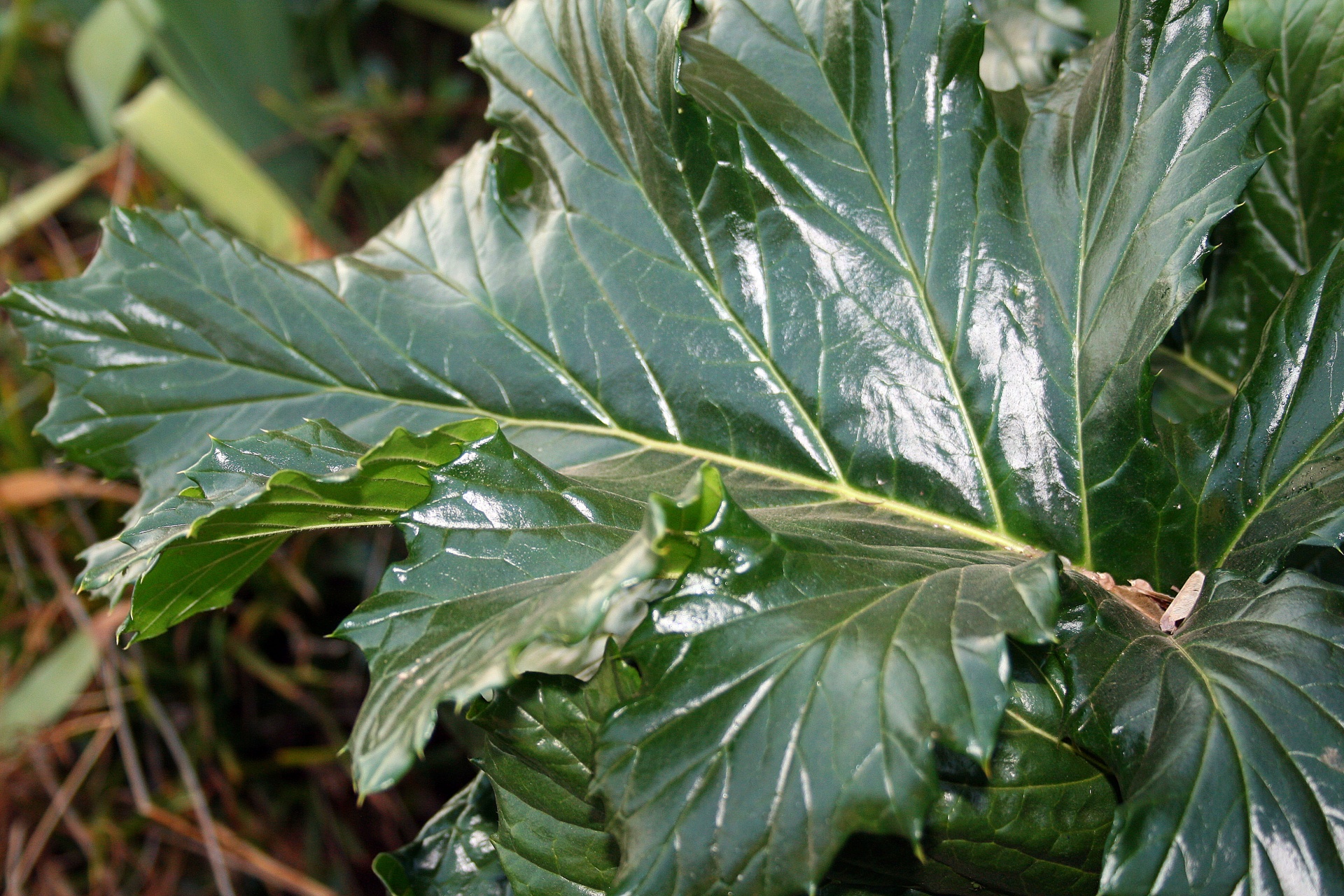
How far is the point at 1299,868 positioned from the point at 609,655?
34cm

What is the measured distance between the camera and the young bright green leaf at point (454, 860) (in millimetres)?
724

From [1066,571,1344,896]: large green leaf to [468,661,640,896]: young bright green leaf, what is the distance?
264mm

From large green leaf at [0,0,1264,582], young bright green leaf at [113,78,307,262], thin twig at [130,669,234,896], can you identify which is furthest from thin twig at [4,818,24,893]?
large green leaf at [0,0,1264,582]

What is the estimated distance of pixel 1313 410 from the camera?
625 millimetres

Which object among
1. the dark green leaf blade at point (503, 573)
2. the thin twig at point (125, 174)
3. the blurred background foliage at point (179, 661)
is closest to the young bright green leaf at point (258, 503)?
the dark green leaf blade at point (503, 573)

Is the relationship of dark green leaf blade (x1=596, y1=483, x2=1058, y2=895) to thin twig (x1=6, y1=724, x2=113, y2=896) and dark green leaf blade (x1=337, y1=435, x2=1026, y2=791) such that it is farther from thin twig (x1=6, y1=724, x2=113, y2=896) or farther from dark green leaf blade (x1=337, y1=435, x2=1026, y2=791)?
thin twig (x1=6, y1=724, x2=113, y2=896)

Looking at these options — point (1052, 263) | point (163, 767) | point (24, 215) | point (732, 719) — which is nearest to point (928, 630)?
point (732, 719)

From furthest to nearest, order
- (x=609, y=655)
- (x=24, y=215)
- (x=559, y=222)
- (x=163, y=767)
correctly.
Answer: (x=24, y=215)
(x=163, y=767)
(x=559, y=222)
(x=609, y=655)

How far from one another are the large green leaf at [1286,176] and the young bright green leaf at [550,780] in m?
0.59

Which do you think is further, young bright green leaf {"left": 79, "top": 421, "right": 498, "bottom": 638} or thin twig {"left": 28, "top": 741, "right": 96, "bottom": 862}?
thin twig {"left": 28, "top": 741, "right": 96, "bottom": 862}

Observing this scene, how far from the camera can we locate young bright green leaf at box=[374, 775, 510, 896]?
724mm

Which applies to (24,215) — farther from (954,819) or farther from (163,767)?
(954,819)

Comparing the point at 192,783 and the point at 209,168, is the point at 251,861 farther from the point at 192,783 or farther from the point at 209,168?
the point at 209,168

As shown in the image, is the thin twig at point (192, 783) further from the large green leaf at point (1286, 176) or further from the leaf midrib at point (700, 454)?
the large green leaf at point (1286, 176)
